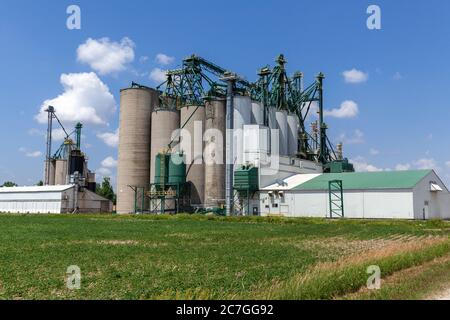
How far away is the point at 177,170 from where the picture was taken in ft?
209

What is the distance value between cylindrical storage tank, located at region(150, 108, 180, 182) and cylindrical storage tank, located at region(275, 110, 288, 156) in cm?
1695

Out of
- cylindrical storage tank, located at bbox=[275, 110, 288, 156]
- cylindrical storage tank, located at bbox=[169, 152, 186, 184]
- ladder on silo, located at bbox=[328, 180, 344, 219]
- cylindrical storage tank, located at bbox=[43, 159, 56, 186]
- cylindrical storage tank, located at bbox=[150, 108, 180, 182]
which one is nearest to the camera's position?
ladder on silo, located at bbox=[328, 180, 344, 219]

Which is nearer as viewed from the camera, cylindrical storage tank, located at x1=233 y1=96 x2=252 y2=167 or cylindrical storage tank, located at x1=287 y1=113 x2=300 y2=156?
cylindrical storage tank, located at x1=233 y1=96 x2=252 y2=167

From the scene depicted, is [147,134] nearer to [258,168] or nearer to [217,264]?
[258,168]

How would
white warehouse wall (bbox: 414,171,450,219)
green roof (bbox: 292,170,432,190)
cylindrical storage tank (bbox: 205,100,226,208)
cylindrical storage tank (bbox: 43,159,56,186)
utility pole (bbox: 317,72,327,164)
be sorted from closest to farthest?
white warehouse wall (bbox: 414,171,450,219) < green roof (bbox: 292,170,432,190) < cylindrical storage tank (bbox: 205,100,226,208) < utility pole (bbox: 317,72,327,164) < cylindrical storage tank (bbox: 43,159,56,186)

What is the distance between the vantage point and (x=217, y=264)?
48.6 ft

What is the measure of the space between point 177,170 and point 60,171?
138ft

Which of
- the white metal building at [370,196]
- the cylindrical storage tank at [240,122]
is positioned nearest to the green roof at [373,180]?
the white metal building at [370,196]

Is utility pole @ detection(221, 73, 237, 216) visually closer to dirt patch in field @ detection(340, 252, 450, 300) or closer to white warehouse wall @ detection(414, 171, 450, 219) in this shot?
white warehouse wall @ detection(414, 171, 450, 219)

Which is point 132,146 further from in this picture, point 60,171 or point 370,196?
point 370,196

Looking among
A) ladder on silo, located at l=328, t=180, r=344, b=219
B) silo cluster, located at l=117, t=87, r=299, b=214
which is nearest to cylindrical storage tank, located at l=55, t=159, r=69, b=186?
silo cluster, located at l=117, t=87, r=299, b=214

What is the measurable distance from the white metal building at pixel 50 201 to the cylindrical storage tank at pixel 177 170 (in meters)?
23.5

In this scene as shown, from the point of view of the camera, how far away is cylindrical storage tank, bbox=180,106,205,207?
213ft

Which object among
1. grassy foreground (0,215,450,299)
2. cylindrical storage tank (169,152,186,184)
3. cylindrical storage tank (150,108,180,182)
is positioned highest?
cylindrical storage tank (150,108,180,182)
